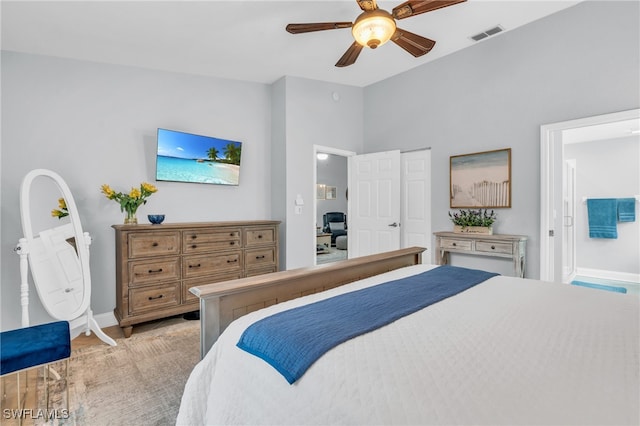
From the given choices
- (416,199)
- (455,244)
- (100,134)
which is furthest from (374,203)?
(100,134)

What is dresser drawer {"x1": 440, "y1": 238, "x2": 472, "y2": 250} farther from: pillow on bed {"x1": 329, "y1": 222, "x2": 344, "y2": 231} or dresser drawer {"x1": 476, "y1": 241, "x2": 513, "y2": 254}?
pillow on bed {"x1": 329, "y1": 222, "x2": 344, "y2": 231}

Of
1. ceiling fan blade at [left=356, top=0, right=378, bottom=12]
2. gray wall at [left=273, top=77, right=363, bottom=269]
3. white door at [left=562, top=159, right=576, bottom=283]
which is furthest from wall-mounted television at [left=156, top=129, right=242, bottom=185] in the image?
white door at [left=562, top=159, right=576, bottom=283]

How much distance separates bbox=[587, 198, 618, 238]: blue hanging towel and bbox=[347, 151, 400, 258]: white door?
3440mm

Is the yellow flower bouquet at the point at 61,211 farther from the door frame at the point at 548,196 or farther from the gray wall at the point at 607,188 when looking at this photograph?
the gray wall at the point at 607,188

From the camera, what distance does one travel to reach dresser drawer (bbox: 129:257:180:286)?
287 centimetres

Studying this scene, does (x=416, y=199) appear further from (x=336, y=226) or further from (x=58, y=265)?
(x=336, y=226)

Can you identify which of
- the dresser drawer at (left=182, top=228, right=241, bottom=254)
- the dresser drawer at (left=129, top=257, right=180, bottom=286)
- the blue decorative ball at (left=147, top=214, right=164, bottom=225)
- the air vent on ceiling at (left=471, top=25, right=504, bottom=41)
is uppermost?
the air vent on ceiling at (left=471, top=25, right=504, bottom=41)

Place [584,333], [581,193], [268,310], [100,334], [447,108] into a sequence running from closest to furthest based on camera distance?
1. [584,333]
2. [268,310]
3. [100,334]
4. [447,108]
5. [581,193]

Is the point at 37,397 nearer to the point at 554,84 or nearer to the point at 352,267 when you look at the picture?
the point at 352,267

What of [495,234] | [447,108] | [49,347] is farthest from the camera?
[447,108]

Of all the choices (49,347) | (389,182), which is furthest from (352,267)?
(389,182)

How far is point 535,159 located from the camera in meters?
3.21

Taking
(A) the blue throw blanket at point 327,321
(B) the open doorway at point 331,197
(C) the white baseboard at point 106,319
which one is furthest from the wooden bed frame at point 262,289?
(B) the open doorway at point 331,197

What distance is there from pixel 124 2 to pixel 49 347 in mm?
2437
